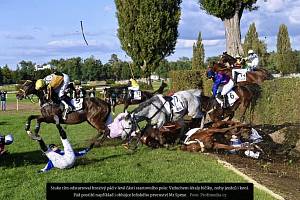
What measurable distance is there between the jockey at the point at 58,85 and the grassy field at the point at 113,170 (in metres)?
Result: 1.61

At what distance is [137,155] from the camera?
12.4 metres

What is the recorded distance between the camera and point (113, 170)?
33.5 feet

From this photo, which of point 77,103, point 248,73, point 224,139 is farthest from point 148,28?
point 224,139

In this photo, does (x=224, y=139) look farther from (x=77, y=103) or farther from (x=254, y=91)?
(x=77, y=103)

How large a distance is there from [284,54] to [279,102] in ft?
205

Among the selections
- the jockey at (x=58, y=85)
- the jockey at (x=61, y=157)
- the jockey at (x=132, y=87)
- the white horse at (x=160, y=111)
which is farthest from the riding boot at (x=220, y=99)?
the jockey at (x=61, y=157)

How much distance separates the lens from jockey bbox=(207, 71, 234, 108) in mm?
14719

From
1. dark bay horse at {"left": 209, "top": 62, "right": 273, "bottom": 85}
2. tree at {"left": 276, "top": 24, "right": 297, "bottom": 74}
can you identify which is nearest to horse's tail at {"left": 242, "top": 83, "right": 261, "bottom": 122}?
dark bay horse at {"left": 209, "top": 62, "right": 273, "bottom": 85}

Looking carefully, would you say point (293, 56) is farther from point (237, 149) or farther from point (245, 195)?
point (245, 195)

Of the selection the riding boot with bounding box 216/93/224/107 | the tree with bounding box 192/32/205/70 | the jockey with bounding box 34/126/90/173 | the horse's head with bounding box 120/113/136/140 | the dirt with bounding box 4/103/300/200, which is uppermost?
the tree with bounding box 192/32/205/70

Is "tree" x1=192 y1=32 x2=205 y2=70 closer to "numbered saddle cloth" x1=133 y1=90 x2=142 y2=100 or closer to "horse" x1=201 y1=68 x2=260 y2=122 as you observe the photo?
"numbered saddle cloth" x1=133 y1=90 x2=142 y2=100

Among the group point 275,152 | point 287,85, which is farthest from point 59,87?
point 287,85

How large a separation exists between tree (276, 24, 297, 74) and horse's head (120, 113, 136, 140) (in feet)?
206

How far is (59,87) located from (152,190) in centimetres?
825
